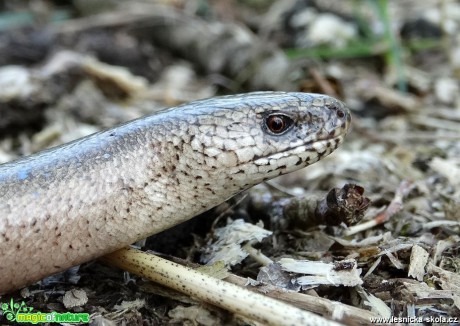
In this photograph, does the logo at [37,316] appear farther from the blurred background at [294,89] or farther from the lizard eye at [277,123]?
the lizard eye at [277,123]

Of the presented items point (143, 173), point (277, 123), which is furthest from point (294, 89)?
point (143, 173)

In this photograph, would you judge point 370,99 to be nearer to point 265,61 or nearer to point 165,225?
point 265,61

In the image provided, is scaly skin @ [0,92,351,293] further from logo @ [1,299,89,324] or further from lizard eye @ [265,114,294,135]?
logo @ [1,299,89,324]

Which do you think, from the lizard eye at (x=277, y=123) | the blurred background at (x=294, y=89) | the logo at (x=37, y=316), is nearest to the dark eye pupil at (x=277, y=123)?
the lizard eye at (x=277, y=123)

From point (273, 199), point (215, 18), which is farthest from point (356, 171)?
point (215, 18)

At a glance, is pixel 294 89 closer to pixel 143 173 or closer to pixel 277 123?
pixel 277 123

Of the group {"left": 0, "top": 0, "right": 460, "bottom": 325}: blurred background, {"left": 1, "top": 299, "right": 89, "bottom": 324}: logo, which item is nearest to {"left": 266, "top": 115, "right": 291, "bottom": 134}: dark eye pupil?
{"left": 0, "top": 0, "right": 460, "bottom": 325}: blurred background
